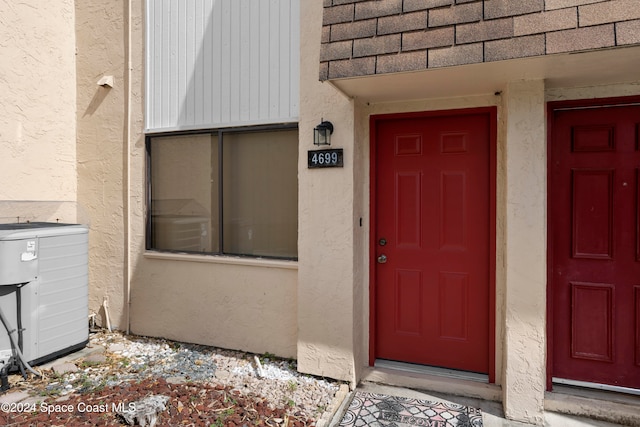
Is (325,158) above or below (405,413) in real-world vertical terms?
above

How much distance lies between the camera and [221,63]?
3998mm

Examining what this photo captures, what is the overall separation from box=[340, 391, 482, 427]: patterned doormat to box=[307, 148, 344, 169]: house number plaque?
6.63 feet

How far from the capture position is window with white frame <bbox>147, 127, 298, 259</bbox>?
12.7 feet

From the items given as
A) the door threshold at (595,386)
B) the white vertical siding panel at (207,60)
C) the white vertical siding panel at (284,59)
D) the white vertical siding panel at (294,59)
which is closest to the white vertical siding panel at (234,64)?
the white vertical siding panel at (207,60)

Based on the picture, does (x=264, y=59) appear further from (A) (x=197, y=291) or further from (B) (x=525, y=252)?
(B) (x=525, y=252)

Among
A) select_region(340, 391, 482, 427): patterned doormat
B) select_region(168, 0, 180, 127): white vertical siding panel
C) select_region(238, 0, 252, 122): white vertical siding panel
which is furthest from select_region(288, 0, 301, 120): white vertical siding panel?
select_region(340, 391, 482, 427): patterned doormat

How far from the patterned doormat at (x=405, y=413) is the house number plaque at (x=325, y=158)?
2.02 metres

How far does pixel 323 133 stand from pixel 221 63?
4.88ft

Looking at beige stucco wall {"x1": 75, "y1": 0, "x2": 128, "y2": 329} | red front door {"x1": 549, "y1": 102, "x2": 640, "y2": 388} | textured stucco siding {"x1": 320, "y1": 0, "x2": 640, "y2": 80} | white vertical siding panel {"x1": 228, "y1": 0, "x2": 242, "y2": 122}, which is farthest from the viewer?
beige stucco wall {"x1": 75, "y1": 0, "x2": 128, "y2": 329}

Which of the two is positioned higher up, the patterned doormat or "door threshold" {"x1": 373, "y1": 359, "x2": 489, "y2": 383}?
"door threshold" {"x1": 373, "y1": 359, "x2": 489, "y2": 383}

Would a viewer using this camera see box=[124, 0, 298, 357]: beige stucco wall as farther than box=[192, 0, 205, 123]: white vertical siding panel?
No

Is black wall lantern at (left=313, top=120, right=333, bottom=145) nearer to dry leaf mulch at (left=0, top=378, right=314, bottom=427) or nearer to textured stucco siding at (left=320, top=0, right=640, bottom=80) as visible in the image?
textured stucco siding at (left=320, top=0, right=640, bottom=80)

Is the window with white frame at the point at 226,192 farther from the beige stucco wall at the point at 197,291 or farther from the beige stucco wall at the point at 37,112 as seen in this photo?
the beige stucco wall at the point at 37,112

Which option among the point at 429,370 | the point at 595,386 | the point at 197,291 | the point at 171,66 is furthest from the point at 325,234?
the point at 171,66
